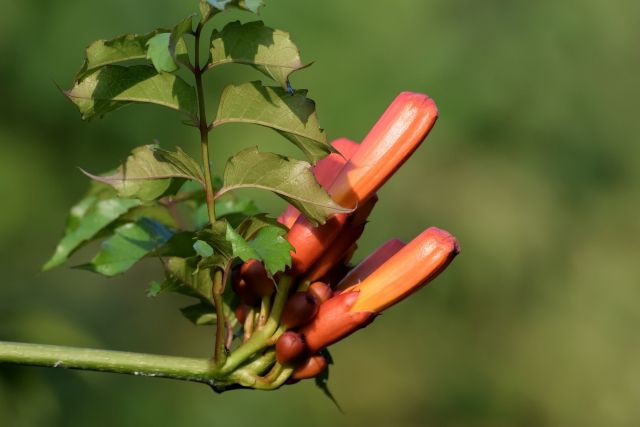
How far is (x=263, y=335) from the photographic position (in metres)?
1.53

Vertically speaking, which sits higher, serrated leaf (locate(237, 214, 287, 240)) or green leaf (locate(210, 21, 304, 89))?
green leaf (locate(210, 21, 304, 89))

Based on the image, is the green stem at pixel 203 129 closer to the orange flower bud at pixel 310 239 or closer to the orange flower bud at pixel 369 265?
the orange flower bud at pixel 310 239

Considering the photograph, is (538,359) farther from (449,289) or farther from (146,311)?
(146,311)

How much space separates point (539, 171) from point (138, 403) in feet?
8.09

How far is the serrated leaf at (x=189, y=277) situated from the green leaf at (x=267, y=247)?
0.61 ft

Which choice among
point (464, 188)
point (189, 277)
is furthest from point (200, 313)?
point (464, 188)

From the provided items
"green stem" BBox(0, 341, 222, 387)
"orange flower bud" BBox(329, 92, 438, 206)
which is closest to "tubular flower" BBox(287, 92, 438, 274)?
"orange flower bud" BBox(329, 92, 438, 206)

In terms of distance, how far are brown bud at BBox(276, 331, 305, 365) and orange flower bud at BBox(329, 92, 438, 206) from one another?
202mm

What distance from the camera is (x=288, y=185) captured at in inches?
56.0

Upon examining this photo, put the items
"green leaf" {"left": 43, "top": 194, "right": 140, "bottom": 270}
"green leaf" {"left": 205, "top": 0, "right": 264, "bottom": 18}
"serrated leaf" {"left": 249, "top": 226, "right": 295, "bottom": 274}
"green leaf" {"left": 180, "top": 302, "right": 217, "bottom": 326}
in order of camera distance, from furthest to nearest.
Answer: "green leaf" {"left": 43, "top": 194, "right": 140, "bottom": 270}, "green leaf" {"left": 180, "top": 302, "right": 217, "bottom": 326}, "serrated leaf" {"left": 249, "top": 226, "right": 295, "bottom": 274}, "green leaf" {"left": 205, "top": 0, "right": 264, "bottom": 18}

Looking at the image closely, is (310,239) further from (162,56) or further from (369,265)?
(162,56)

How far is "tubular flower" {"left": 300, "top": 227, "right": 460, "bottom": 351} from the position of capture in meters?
1.48

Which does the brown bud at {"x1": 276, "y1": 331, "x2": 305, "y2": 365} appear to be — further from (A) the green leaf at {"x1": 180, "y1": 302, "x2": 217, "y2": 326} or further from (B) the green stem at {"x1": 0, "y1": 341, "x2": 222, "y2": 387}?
(A) the green leaf at {"x1": 180, "y1": 302, "x2": 217, "y2": 326}

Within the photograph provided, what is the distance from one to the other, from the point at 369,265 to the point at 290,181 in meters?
0.25
